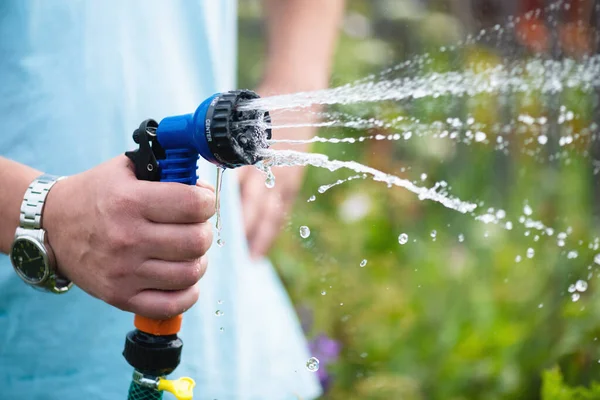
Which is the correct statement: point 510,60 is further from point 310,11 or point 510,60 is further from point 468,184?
point 310,11

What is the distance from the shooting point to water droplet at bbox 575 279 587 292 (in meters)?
1.94

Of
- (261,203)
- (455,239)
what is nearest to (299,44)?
(261,203)

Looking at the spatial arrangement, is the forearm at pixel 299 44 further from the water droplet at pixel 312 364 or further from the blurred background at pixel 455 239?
the water droplet at pixel 312 364

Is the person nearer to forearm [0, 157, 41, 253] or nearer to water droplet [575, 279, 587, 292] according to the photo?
forearm [0, 157, 41, 253]

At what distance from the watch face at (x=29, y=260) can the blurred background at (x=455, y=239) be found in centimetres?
89

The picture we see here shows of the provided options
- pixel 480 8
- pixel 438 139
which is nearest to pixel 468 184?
pixel 438 139

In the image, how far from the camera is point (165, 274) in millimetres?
846

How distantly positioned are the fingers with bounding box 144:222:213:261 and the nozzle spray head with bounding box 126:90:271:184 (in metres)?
0.06

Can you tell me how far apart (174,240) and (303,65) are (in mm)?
664

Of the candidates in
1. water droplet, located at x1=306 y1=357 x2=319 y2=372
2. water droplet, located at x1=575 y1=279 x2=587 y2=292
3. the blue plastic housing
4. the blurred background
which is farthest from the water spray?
water droplet, located at x1=575 y1=279 x2=587 y2=292

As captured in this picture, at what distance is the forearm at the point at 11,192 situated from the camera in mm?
938

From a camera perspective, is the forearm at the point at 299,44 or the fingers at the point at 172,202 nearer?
the fingers at the point at 172,202

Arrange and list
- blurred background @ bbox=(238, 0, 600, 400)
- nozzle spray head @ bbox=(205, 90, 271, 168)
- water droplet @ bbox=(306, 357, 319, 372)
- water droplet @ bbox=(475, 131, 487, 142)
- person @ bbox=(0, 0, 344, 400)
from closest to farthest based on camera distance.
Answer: nozzle spray head @ bbox=(205, 90, 271, 168) < person @ bbox=(0, 0, 344, 400) < water droplet @ bbox=(306, 357, 319, 372) < blurred background @ bbox=(238, 0, 600, 400) < water droplet @ bbox=(475, 131, 487, 142)

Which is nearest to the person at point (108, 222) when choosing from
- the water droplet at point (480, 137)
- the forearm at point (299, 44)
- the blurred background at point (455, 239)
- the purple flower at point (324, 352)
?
the forearm at point (299, 44)
